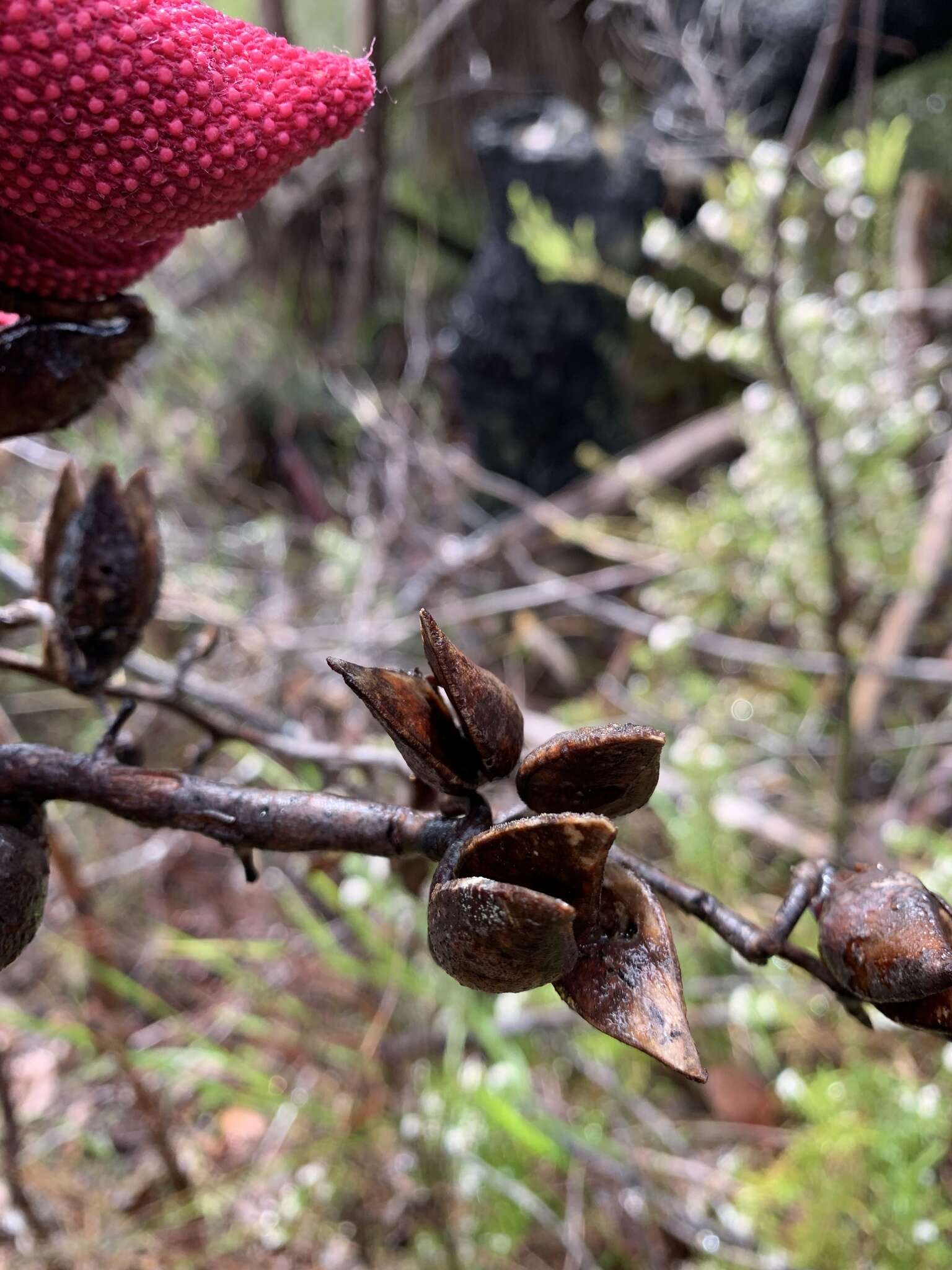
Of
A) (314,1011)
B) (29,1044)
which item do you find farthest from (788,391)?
(29,1044)

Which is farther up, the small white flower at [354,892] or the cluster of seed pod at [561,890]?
the cluster of seed pod at [561,890]

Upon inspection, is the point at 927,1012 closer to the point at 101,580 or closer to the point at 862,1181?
the point at 101,580

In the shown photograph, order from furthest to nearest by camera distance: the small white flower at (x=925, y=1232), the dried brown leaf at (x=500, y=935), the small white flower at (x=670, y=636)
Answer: the small white flower at (x=670, y=636)
the small white flower at (x=925, y=1232)
the dried brown leaf at (x=500, y=935)

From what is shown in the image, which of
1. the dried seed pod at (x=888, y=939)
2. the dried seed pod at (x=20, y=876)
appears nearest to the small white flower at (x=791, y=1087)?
the dried seed pod at (x=888, y=939)

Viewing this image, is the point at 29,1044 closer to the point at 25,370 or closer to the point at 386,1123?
the point at 386,1123

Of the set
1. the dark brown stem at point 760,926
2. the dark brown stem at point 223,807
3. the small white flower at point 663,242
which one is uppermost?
the small white flower at point 663,242

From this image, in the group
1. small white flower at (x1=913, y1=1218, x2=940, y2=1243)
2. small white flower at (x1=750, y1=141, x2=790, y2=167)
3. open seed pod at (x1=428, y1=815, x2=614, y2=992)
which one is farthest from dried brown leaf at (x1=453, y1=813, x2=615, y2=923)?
small white flower at (x1=750, y1=141, x2=790, y2=167)

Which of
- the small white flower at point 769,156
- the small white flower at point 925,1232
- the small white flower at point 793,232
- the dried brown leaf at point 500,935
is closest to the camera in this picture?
the dried brown leaf at point 500,935

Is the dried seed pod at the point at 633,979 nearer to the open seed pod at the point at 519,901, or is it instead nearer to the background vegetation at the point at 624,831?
the open seed pod at the point at 519,901

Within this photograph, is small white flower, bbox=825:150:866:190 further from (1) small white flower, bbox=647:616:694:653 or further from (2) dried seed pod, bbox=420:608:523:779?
(2) dried seed pod, bbox=420:608:523:779
